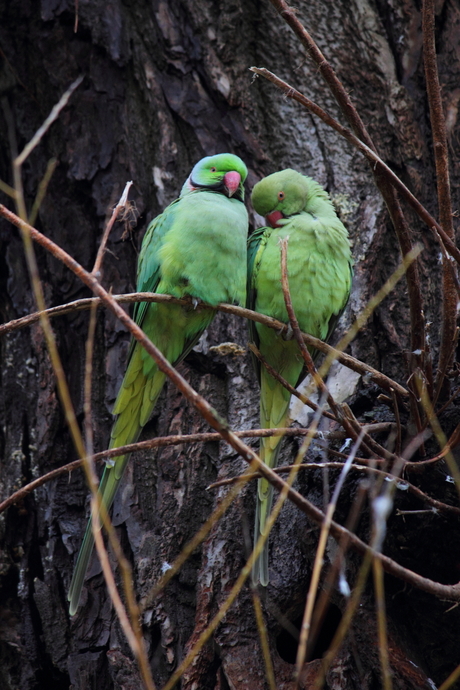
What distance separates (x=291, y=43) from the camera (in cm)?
325

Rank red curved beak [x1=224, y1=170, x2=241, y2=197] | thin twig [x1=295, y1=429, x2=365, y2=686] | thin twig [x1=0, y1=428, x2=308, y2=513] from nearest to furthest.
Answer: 1. thin twig [x1=295, y1=429, x2=365, y2=686]
2. thin twig [x1=0, y1=428, x2=308, y2=513]
3. red curved beak [x1=224, y1=170, x2=241, y2=197]

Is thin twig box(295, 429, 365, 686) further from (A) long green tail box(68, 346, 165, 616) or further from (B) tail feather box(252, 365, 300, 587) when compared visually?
(A) long green tail box(68, 346, 165, 616)

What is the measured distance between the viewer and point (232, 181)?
303cm

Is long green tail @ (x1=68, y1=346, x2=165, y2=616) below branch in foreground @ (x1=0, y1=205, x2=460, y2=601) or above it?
below

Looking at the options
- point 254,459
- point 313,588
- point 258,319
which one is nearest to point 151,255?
point 258,319

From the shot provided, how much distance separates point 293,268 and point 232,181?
1.68 feet

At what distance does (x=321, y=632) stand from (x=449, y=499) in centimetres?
81

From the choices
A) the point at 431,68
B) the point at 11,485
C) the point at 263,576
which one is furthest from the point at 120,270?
the point at 431,68

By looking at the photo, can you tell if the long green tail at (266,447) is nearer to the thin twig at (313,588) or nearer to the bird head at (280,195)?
the bird head at (280,195)

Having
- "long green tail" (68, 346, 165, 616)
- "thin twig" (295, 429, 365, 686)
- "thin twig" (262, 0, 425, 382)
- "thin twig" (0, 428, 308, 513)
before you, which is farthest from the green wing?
"thin twig" (295, 429, 365, 686)

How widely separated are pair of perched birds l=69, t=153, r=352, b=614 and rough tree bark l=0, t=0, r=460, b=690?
0.11 metres

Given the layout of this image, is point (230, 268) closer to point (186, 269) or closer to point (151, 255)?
point (186, 269)

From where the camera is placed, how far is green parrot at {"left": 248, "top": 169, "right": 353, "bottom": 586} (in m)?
2.91

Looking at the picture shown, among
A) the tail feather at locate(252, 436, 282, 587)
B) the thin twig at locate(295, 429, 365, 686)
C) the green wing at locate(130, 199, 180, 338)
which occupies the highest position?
the green wing at locate(130, 199, 180, 338)
